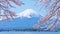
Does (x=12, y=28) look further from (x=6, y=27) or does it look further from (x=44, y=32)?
Answer: (x=44, y=32)

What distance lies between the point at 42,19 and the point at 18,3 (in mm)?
387

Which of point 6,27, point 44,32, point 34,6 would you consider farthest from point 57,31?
point 6,27

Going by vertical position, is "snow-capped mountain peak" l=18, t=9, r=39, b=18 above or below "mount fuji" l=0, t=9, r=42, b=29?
above

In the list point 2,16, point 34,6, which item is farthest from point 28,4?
point 2,16

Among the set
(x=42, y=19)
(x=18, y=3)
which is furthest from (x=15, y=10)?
(x=42, y=19)

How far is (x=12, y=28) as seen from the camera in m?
3.42

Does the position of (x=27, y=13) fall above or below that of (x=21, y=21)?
above

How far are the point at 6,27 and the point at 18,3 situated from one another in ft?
1.18

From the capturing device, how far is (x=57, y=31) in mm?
3441

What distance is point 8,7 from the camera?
135 inches

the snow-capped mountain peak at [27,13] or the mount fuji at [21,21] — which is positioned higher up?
the snow-capped mountain peak at [27,13]

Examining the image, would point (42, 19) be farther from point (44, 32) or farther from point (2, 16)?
point (2, 16)

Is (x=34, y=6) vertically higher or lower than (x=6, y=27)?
higher

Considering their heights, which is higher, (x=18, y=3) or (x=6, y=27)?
(x=18, y=3)
